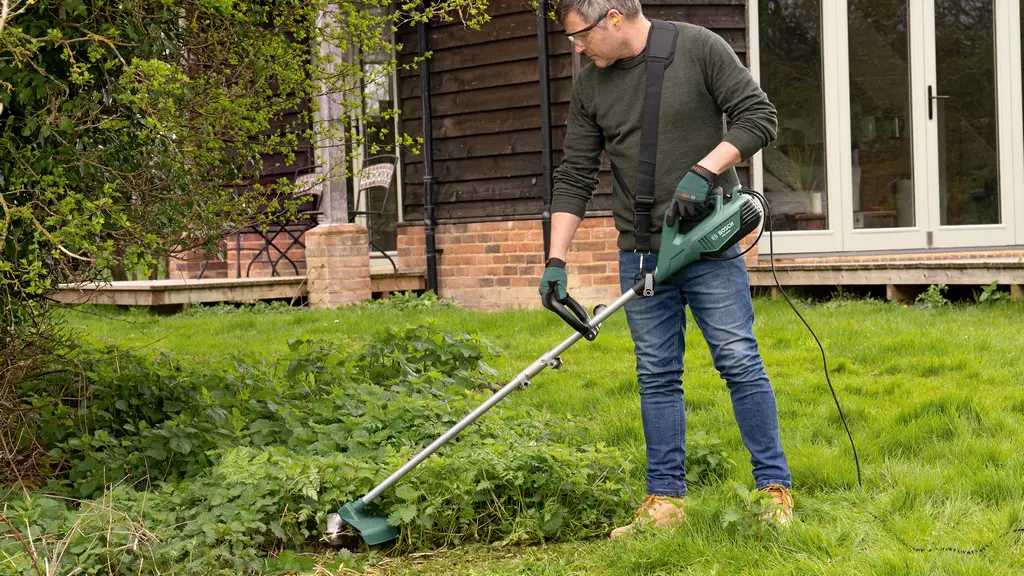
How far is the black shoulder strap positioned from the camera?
303 centimetres

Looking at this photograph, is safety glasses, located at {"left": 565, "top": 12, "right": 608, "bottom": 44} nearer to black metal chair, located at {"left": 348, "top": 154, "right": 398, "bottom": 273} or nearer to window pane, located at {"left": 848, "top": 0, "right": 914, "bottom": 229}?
window pane, located at {"left": 848, "top": 0, "right": 914, "bottom": 229}

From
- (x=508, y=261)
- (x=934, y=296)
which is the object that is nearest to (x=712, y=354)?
(x=934, y=296)

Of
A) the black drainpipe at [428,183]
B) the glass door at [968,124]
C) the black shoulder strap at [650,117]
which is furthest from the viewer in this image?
the black drainpipe at [428,183]

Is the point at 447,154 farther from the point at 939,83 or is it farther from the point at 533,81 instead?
the point at 939,83

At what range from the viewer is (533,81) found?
8.68 metres

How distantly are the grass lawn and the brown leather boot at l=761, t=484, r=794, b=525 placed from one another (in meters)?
0.08

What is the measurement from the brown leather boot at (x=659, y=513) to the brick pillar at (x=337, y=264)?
618 centimetres

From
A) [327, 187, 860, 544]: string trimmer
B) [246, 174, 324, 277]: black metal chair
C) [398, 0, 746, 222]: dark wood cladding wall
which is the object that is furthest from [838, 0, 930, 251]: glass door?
[327, 187, 860, 544]: string trimmer

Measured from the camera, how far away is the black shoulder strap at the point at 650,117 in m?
3.03

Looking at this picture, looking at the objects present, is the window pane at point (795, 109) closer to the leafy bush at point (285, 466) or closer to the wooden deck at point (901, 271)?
the wooden deck at point (901, 271)

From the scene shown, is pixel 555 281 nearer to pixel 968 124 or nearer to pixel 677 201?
pixel 677 201

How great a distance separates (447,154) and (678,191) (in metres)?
6.61

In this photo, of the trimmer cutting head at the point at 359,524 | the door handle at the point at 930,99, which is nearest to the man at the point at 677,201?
the trimmer cutting head at the point at 359,524

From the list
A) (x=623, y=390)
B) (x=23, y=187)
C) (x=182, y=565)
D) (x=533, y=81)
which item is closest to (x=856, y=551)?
(x=182, y=565)
